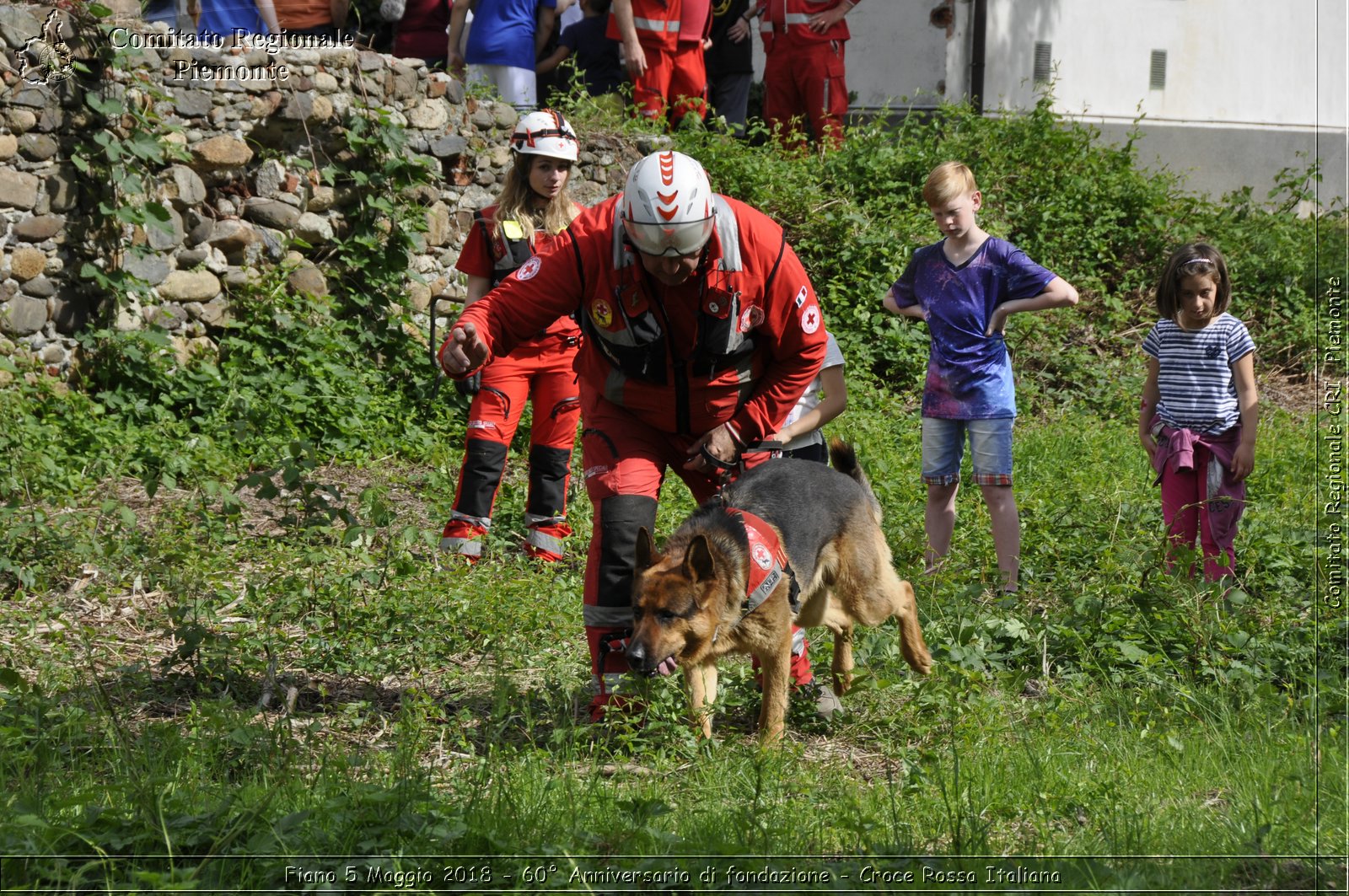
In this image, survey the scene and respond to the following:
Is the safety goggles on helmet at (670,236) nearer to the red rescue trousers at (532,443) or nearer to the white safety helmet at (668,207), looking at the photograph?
the white safety helmet at (668,207)

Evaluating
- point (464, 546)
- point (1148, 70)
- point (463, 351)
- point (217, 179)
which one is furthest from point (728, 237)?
point (1148, 70)

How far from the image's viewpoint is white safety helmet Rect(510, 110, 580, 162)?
7.29m

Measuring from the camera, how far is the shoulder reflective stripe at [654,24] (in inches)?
492

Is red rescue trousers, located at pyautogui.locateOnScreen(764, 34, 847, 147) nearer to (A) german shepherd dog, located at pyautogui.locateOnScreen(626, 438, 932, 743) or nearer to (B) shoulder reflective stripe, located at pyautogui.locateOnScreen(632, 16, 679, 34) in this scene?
(B) shoulder reflective stripe, located at pyautogui.locateOnScreen(632, 16, 679, 34)

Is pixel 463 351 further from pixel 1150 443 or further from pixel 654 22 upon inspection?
pixel 654 22

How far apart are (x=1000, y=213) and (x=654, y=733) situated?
996 centimetres

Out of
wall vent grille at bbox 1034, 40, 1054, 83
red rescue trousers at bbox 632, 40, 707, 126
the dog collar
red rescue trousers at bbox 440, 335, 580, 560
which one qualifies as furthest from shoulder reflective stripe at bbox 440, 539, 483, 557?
wall vent grille at bbox 1034, 40, 1054, 83

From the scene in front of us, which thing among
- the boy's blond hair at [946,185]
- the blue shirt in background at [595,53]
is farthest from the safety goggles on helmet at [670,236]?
the blue shirt in background at [595,53]

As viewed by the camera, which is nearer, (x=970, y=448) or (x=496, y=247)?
(x=970, y=448)

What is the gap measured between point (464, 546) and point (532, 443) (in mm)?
848

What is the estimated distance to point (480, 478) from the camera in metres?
7.48

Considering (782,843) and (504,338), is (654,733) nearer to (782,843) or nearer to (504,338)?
(782,843)

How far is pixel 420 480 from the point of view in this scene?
895 centimetres

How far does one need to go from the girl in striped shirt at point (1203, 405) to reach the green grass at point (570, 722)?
341 millimetres
